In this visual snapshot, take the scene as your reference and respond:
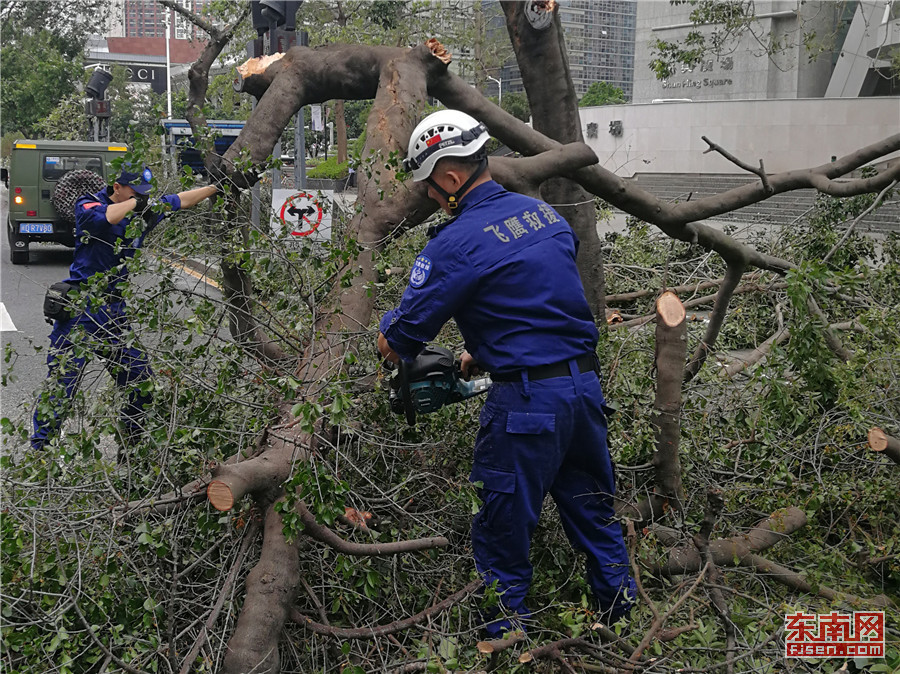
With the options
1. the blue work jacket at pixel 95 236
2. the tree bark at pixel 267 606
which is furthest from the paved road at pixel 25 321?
the tree bark at pixel 267 606

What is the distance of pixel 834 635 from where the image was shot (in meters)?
3.40

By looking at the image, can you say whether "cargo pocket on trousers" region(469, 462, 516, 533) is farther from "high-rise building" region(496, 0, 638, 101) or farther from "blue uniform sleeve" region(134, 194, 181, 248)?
"high-rise building" region(496, 0, 638, 101)

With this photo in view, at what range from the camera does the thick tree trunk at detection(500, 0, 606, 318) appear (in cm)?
584

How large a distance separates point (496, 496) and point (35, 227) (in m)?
14.0

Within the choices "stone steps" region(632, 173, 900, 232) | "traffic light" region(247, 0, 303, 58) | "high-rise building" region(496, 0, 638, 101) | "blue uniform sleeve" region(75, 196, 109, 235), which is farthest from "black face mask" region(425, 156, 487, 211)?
"high-rise building" region(496, 0, 638, 101)

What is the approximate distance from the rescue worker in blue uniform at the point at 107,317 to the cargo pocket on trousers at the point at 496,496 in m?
1.32

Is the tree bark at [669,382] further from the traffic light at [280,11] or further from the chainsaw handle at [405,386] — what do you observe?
the traffic light at [280,11]

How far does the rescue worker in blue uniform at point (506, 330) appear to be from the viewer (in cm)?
328

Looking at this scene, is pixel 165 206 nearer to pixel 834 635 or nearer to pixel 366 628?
pixel 366 628

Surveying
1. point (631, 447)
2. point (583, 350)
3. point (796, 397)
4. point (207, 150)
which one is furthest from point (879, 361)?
point (207, 150)

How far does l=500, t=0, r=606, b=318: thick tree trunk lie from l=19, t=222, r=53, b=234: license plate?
1167 centimetres

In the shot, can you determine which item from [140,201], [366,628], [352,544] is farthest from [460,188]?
[140,201]

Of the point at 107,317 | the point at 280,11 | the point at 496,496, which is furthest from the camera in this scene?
the point at 280,11

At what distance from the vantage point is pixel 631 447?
408 cm
